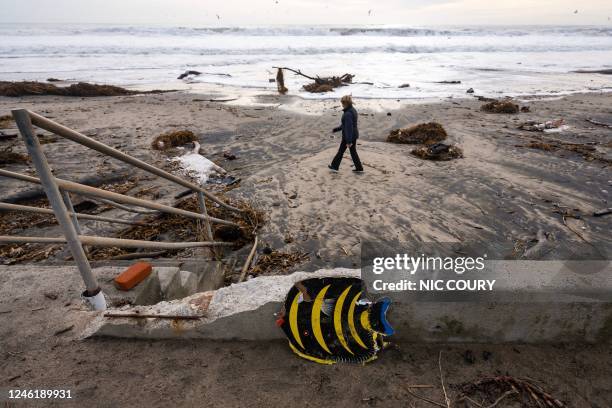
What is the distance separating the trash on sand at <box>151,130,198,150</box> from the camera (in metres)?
9.47

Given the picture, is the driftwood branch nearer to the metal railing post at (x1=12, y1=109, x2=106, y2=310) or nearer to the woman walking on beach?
the woman walking on beach

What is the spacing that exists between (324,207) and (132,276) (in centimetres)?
421

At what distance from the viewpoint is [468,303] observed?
2301 mm

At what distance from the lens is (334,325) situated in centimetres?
233

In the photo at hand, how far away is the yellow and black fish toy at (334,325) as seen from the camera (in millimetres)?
2277

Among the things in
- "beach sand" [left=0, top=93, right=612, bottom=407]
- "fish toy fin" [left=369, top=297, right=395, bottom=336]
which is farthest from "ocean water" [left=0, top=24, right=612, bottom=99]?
"fish toy fin" [left=369, top=297, right=395, bottom=336]

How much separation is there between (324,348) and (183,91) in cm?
1894

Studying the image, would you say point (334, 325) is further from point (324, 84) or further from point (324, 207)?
point (324, 84)

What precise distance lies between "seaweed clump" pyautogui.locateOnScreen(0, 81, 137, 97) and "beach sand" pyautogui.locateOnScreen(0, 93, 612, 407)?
76 cm

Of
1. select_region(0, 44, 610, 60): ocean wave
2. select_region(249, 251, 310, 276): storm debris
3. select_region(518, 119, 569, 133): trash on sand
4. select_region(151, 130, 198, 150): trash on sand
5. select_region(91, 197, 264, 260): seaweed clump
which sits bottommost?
select_region(249, 251, 310, 276): storm debris

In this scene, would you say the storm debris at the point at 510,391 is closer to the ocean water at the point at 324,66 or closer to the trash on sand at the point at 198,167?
the trash on sand at the point at 198,167

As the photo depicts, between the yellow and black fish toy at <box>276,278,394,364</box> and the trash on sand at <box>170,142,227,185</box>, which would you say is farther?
the trash on sand at <box>170,142,227,185</box>

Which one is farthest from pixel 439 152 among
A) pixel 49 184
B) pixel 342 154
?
pixel 49 184

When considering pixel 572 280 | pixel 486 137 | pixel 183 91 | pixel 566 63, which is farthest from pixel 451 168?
pixel 566 63
